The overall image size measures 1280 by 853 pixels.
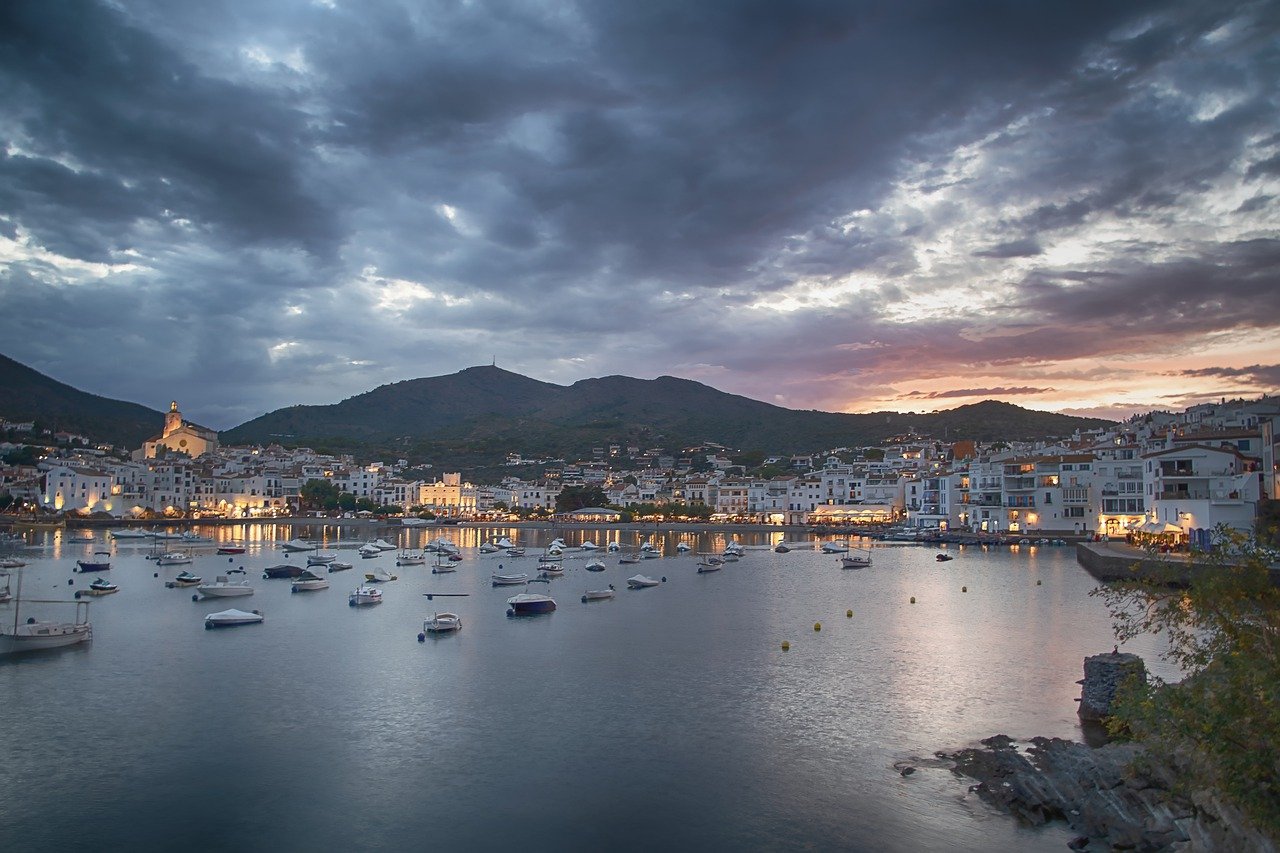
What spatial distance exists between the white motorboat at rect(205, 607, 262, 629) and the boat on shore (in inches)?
327

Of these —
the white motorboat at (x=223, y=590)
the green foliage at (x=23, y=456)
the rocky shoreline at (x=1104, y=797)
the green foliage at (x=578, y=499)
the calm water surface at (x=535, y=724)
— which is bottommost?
the calm water surface at (x=535, y=724)

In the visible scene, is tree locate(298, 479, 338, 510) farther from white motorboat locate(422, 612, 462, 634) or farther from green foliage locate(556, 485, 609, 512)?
white motorboat locate(422, 612, 462, 634)

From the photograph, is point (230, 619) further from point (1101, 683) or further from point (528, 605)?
point (1101, 683)

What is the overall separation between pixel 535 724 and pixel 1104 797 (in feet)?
31.5

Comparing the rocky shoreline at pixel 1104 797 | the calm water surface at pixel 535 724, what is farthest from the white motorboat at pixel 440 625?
the rocky shoreline at pixel 1104 797

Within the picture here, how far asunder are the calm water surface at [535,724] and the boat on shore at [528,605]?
0.62m

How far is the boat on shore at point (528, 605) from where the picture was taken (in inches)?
1162

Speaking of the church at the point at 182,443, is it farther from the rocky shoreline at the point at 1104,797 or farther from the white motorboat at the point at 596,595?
the rocky shoreline at the point at 1104,797

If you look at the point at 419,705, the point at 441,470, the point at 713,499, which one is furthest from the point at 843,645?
the point at 441,470

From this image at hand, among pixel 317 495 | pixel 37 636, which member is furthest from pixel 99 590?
pixel 317 495

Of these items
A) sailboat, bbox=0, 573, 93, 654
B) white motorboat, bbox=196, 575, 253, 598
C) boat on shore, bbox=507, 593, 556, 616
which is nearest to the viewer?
sailboat, bbox=0, 573, 93, 654

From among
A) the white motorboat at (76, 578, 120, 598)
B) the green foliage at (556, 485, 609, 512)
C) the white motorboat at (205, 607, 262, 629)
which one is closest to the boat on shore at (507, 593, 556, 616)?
the white motorboat at (205, 607, 262, 629)

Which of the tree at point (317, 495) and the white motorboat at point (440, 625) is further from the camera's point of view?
the tree at point (317, 495)

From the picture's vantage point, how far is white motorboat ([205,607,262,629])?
2639cm
